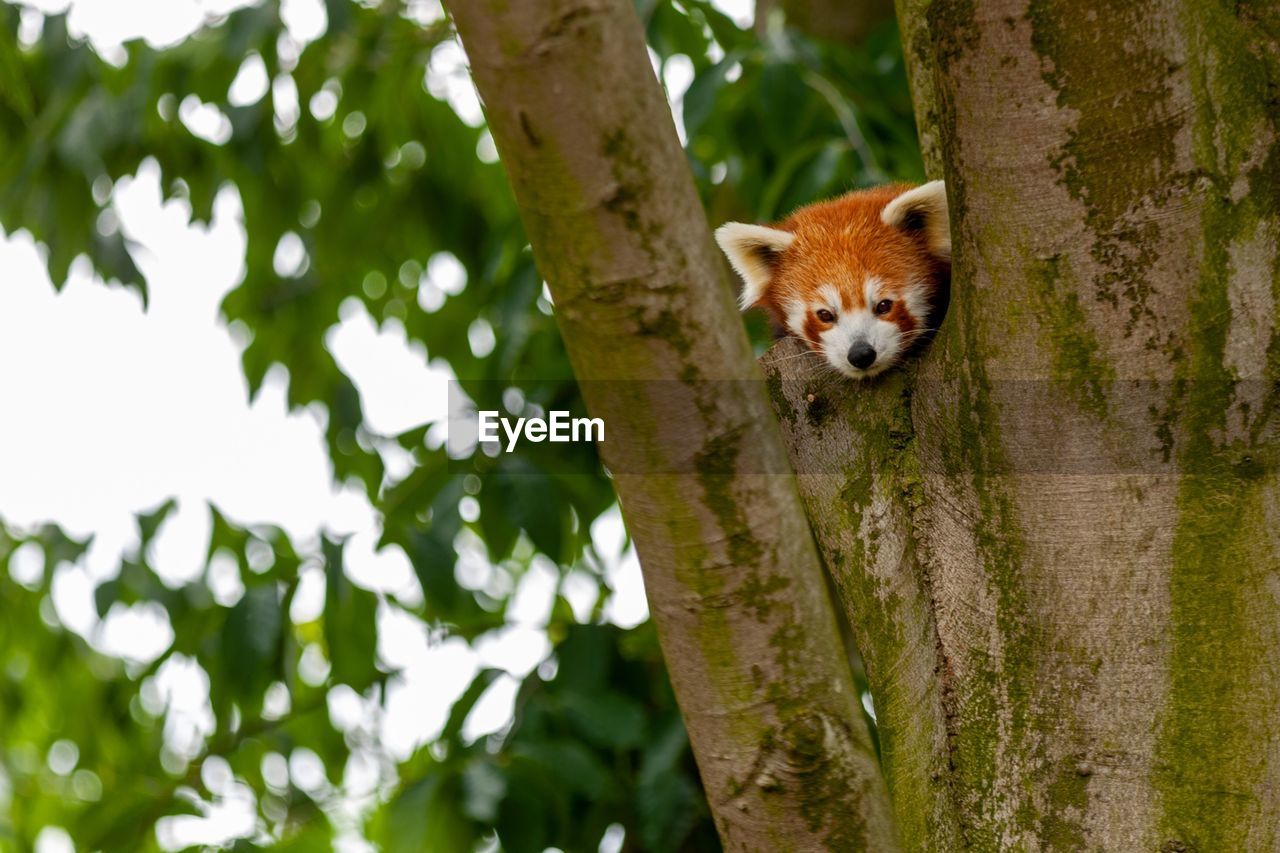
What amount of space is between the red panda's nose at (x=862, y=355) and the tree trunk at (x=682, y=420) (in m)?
1.42

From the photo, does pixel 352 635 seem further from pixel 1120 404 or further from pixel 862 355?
pixel 1120 404

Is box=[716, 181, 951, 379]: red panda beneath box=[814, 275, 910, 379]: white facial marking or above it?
above

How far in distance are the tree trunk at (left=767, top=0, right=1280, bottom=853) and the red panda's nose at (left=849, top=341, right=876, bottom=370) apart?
975 mm

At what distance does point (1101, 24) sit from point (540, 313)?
7.91 feet

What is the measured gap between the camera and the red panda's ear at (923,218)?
303 cm

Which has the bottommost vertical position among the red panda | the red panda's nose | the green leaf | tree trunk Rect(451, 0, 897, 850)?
tree trunk Rect(451, 0, 897, 850)

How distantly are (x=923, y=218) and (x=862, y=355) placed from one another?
2.00 feet

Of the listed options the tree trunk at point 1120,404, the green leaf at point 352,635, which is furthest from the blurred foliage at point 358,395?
the tree trunk at point 1120,404

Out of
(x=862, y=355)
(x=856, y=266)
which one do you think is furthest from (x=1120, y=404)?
(x=856, y=266)

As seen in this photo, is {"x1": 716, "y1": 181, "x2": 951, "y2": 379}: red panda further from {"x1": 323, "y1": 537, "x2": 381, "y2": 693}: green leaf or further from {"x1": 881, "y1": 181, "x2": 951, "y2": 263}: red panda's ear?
{"x1": 323, "y1": 537, "x2": 381, "y2": 693}: green leaf

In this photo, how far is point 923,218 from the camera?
3209 mm

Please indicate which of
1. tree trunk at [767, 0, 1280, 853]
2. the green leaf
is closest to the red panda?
tree trunk at [767, 0, 1280, 853]

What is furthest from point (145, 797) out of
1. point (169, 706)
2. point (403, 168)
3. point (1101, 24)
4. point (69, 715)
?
point (1101, 24)

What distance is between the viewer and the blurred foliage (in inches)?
120
